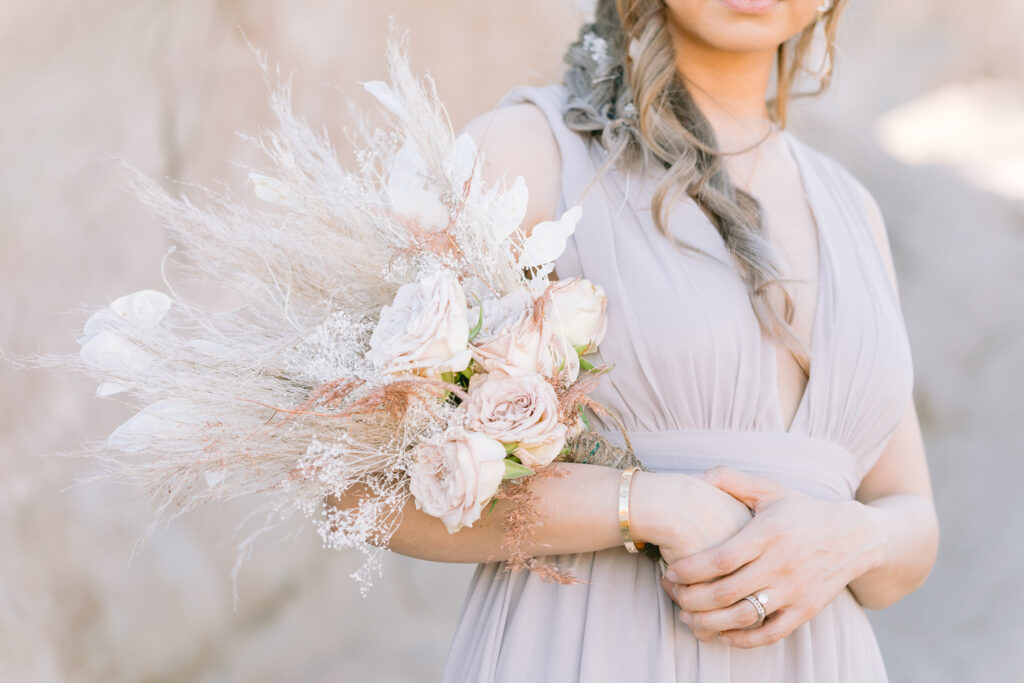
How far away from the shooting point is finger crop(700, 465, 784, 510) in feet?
4.66

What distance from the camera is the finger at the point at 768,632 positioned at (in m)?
1.37

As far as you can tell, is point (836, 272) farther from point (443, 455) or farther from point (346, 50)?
point (346, 50)

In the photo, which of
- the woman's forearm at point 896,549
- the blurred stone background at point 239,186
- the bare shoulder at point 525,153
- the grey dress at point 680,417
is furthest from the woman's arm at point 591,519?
the blurred stone background at point 239,186

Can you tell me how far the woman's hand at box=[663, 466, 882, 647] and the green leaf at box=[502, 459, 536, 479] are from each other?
A: 1.02 feet

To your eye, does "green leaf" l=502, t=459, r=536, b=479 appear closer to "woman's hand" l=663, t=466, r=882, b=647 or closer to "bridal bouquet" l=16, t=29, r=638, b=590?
"bridal bouquet" l=16, t=29, r=638, b=590

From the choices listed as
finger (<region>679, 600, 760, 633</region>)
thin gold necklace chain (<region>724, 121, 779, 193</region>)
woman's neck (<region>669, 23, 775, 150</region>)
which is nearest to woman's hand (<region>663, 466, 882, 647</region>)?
finger (<region>679, 600, 760, 633</region>)

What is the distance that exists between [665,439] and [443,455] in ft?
1.79

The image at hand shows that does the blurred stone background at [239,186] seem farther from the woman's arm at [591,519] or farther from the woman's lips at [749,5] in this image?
the woman's arm at [591,519]

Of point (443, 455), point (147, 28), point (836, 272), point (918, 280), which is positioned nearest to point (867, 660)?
point (836, 272)

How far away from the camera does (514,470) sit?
1.19 metres

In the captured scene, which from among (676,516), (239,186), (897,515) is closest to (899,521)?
(897,515)

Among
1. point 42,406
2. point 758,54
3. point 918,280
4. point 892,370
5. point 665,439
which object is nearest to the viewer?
point 665,439

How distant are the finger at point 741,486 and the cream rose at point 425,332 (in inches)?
19.7

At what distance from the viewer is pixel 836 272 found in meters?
1.80
